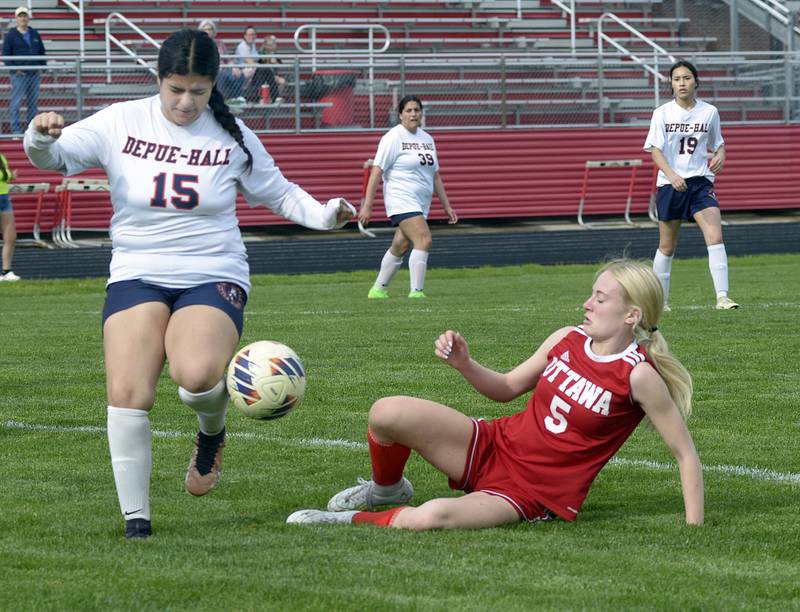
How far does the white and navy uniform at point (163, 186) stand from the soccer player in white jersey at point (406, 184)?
10930mm

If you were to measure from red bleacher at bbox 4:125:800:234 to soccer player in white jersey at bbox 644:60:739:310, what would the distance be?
1305 cm

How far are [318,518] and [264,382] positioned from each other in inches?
21.1

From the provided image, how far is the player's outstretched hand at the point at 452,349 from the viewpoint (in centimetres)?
543

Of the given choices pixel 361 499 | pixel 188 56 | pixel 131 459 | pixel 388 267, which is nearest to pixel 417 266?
pixel 388 267

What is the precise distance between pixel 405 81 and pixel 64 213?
6.76 m

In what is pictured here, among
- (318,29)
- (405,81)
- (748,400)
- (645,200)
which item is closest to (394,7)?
(318,29)

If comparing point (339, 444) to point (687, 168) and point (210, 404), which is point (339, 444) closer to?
point (210, 404)

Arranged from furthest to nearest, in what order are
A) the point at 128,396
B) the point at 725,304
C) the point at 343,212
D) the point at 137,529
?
1. the point at 725,304
2. the point at 343,212
3. the point at 128,396
4. the point at 137,529

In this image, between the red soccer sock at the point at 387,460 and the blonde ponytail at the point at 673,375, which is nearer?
the blonde ponytail at the point at 673,375

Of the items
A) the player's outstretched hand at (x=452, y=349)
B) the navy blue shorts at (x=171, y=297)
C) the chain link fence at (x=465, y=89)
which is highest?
the chain link fence at (x=465, y=89)

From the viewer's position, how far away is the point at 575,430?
530cm

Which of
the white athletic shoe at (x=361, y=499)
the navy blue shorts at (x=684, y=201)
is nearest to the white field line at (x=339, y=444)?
the white athletic shoe at (x=361, y=499)

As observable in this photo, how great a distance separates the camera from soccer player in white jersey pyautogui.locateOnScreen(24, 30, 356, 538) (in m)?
5.23

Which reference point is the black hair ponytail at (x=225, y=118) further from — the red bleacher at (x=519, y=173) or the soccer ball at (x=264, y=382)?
the red bleacher at (x=519, y=173)
